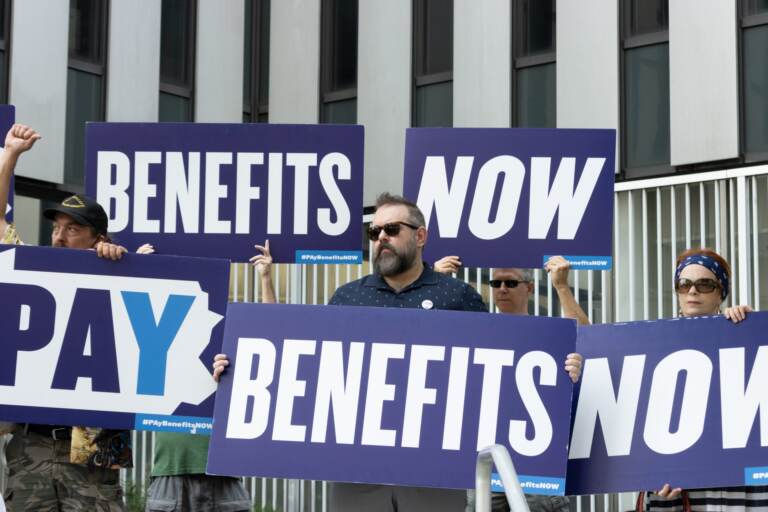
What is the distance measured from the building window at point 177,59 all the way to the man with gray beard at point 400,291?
30.0 ft

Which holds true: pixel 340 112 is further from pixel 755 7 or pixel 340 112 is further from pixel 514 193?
pixel 514 193

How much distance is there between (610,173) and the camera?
8172mm

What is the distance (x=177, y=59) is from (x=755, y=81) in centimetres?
612

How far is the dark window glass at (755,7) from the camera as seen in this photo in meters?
12.7

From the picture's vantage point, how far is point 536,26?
46.5 ft

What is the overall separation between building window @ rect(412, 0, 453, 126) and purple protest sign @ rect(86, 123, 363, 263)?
6.32m

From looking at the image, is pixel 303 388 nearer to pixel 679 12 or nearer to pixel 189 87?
pixel 679 12

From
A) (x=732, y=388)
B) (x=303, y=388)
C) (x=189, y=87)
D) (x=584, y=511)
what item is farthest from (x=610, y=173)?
(x=189, y=87)

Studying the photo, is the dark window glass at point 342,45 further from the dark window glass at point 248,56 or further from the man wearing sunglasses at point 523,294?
the man wearing sunglasses at point 523,294

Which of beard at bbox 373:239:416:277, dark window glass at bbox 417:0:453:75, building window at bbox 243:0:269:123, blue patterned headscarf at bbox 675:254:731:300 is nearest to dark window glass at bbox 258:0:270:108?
building window at bbox 243:0:269:123

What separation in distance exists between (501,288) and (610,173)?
89 cm

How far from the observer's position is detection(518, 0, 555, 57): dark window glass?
14.1m

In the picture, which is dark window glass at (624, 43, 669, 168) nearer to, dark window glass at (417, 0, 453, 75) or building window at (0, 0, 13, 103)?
dark window glass at (417, 0, 453, 75)

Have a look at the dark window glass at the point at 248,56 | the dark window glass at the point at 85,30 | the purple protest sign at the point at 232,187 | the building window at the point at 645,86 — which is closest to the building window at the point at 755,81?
the building window at the point at 645,86
